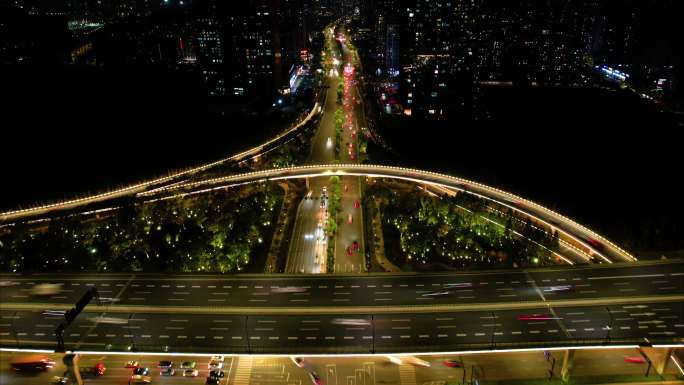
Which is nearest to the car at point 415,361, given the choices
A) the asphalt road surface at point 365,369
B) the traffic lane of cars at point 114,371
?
the asphalt road surface at point 365,369

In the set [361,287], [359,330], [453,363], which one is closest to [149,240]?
[361,287]

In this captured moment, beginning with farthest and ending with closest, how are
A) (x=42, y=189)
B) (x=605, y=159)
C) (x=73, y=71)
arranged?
1. (x=73, y=71)
2. (x=605, y=159)
3. (x=42, y=189)

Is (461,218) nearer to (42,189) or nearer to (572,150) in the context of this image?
(572,150)

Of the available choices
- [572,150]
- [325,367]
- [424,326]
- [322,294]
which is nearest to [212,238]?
[322,294]

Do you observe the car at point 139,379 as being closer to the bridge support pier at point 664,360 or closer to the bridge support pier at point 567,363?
the bridge support pier at point 567,363

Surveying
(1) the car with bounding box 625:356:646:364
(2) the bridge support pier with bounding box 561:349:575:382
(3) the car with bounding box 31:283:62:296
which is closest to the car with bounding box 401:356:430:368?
(2) the bridge support pier with bounding box 561:349:575:382

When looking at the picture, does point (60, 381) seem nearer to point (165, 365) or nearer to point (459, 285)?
point (165, 365)
